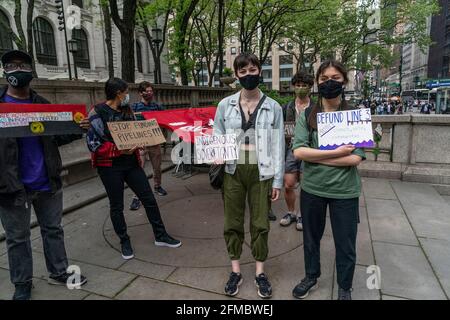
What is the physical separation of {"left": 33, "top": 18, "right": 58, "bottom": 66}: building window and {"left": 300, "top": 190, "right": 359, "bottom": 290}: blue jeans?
32708 mm

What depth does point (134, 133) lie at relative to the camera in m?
3.57

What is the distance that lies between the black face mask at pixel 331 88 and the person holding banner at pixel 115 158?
2.07m

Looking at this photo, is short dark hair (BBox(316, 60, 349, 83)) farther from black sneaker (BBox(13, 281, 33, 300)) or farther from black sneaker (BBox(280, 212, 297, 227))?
black sneaker (BBox(13, 281, 33, 300))

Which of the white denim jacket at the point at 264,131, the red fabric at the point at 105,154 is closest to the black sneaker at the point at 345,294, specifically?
the white denim jacket at the point at 264,131

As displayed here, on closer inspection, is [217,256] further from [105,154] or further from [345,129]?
[345,129]

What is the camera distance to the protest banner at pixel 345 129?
250 cm

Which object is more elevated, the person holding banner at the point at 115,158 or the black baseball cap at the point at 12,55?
the black baseball cap at the point at 12,55

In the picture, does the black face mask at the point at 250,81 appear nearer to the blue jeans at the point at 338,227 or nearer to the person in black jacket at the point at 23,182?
the blue jeans at the point at 338,227

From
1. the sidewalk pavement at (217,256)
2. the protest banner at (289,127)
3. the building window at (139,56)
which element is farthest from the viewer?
the building window at (139,56)

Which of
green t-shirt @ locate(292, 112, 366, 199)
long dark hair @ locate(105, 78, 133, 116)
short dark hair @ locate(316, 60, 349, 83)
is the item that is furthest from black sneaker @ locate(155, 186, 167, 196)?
short dark hair @ locate(316, 60, 349, 83)
